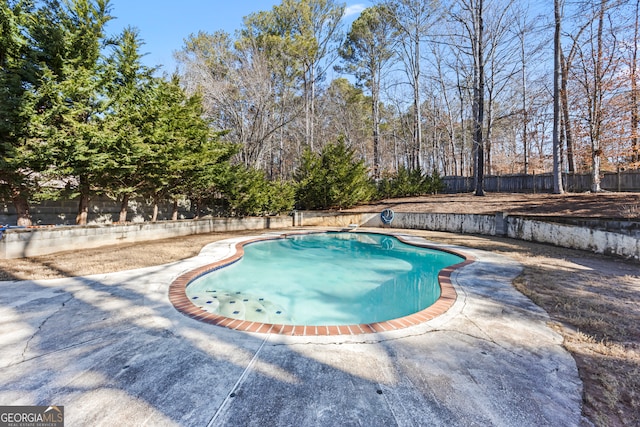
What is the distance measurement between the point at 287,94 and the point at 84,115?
13.7m

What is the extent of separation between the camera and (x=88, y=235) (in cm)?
712

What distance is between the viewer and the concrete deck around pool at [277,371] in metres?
1.73

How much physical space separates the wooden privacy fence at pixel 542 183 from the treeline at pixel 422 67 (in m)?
1.07

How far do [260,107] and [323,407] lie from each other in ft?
51.1

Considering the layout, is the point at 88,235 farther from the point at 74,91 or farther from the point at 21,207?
the point at 74,91

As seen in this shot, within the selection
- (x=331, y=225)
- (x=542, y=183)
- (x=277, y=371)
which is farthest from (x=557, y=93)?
(x=277, y=371)

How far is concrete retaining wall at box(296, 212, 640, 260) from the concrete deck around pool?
531cm

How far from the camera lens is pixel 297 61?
1786 cm

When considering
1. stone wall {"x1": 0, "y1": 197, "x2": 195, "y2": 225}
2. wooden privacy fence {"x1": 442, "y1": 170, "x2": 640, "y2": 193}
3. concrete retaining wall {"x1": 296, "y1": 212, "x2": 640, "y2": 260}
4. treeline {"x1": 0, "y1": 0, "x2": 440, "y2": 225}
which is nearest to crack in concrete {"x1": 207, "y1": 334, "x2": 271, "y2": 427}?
treeline {"x1": 0, "y1": 0, "x2": 440, "y2": 225}

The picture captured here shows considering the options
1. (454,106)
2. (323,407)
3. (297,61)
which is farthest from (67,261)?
(454,106)

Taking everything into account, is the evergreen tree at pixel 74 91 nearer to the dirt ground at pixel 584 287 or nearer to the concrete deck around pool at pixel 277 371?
the dirt ground at pixel 584 287

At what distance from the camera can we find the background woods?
6328 millimetres

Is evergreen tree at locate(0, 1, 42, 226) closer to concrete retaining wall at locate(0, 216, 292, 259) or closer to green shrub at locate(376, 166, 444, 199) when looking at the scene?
concrete retaining wall at locate(0, 216, 292, 259)

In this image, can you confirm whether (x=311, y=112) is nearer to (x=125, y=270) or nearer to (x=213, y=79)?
(x=213, y=79)
